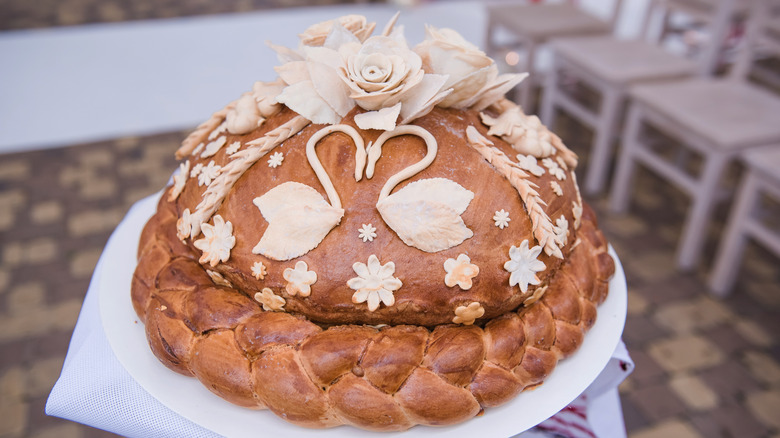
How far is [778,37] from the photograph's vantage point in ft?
11.9

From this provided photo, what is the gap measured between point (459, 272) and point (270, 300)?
37 centimetres

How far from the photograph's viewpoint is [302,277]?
1153mm

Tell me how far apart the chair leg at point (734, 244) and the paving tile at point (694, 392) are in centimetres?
57

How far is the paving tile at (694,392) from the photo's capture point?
231 centimetres

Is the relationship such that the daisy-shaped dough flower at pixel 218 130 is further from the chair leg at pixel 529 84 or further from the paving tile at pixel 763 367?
the chair leg at pixel 529 84

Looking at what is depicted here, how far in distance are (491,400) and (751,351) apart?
190cm

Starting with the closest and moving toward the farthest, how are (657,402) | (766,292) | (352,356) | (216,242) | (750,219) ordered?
(352,356) → (216,242) → (657,402) → (750,219) → (766,292)

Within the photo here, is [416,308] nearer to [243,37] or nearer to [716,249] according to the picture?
[716,249]

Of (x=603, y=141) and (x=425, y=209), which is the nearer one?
(x=425, y=209)

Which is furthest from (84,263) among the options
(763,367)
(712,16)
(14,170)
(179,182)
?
(712,16)

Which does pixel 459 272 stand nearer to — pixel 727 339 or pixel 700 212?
pixel 727 339

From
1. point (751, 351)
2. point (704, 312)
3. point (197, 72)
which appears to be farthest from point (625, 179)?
point (197, 72)

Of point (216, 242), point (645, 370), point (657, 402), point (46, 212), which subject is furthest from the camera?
point (46, 212)

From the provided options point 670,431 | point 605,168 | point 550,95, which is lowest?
point 670,431
